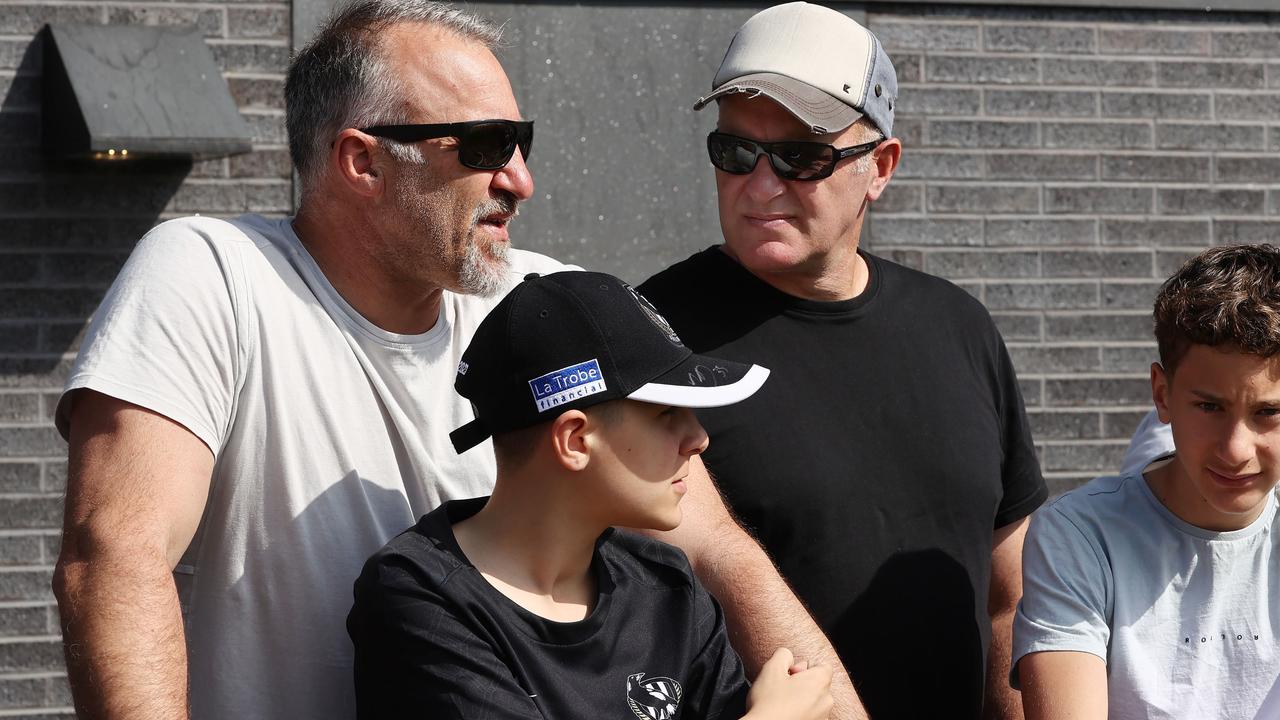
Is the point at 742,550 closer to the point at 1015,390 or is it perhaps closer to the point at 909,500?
the point at 909,500

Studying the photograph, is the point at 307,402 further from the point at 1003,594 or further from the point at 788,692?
the point at 1003,594

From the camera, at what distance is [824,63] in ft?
10.5

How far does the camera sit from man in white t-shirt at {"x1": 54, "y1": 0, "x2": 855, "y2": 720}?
2.23 metres

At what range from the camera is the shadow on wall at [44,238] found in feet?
16.6

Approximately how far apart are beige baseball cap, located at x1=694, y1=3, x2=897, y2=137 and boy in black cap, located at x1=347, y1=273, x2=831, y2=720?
0.90 m

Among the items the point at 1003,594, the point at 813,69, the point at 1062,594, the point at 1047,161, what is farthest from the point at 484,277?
the point at 1047,161

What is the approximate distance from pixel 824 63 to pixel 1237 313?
3.30 ft

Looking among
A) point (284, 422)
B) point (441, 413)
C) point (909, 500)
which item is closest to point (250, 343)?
point (284, 422)

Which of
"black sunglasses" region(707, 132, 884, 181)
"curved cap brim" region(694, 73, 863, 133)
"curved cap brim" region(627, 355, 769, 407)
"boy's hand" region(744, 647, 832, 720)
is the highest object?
"curved cap brim" region(694, 73, 863, 133)

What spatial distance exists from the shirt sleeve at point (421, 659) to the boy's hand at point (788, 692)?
36 cm

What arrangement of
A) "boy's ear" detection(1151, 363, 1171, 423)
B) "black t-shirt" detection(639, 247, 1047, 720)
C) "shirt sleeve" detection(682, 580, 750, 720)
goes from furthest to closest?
"black t-shirt" detection(639, 247, 1047, 720) < "boy's ear" detection(1151, 363, 1171, 423) < "shirt sleeve" detection(682, 580, 750, 720)

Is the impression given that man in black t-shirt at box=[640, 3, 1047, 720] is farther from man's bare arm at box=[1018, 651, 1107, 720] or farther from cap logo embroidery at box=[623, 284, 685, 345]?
cap logo embroidery at box=[623, 284, 685, 345]

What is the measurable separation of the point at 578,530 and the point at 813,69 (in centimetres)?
131

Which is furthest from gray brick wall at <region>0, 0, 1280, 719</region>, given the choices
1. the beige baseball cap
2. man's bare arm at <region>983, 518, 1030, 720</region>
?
man's bare arm at <region>983, 518, 1030, 720</region>
